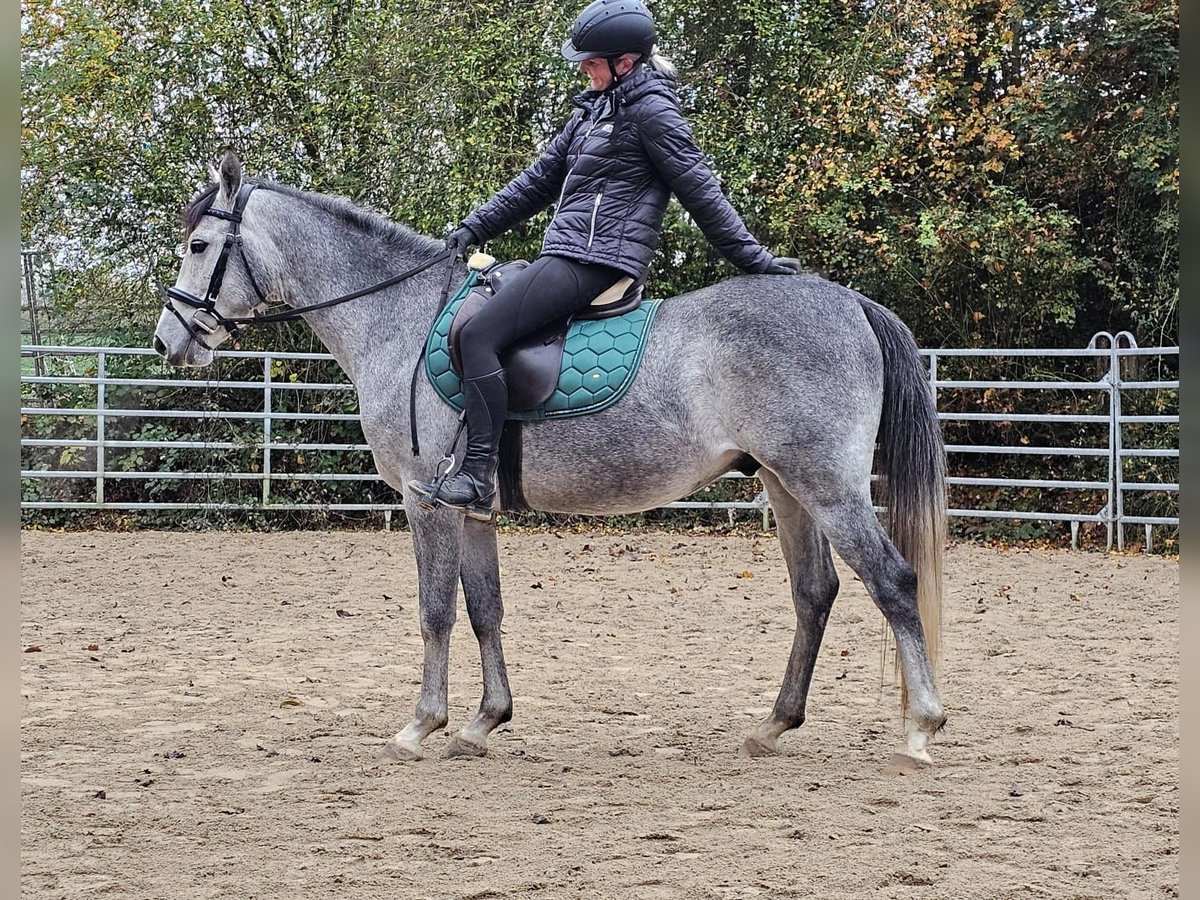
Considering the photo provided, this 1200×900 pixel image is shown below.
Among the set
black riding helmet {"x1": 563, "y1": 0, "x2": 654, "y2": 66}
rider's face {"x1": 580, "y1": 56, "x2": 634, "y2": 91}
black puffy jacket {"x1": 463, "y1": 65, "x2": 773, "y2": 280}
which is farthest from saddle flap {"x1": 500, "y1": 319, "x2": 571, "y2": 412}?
black riding helmet {"x1": 563, "y1": 0, "x2": 654, "y2": 66}

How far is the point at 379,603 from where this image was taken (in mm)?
8594

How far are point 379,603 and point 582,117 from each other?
480cm

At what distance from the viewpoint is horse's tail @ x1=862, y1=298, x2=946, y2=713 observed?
4.57m

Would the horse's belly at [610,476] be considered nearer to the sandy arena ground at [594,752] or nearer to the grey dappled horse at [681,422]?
the grey dappled horse at [681,422]

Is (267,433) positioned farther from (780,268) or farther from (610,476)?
(780,268)

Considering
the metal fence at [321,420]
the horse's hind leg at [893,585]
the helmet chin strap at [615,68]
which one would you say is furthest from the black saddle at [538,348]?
the metal fence at [321,420]

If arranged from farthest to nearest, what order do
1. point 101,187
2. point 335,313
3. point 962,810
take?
point 101,187 < point 335,313 < point 962,810

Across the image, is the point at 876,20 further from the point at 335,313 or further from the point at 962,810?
the point at 962,810

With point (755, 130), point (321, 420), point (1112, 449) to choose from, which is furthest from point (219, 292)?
point (755, 130)

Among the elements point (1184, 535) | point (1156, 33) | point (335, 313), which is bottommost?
point (1184, 535)

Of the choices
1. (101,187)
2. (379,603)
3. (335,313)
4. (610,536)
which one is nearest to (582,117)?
(335,313)

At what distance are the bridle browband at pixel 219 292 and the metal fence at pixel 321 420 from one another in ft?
22.5

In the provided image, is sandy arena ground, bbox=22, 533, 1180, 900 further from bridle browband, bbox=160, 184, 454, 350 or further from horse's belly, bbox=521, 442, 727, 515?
bridle browband, bbox=160, 184, 454, 350

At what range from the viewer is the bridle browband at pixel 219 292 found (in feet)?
16.0
